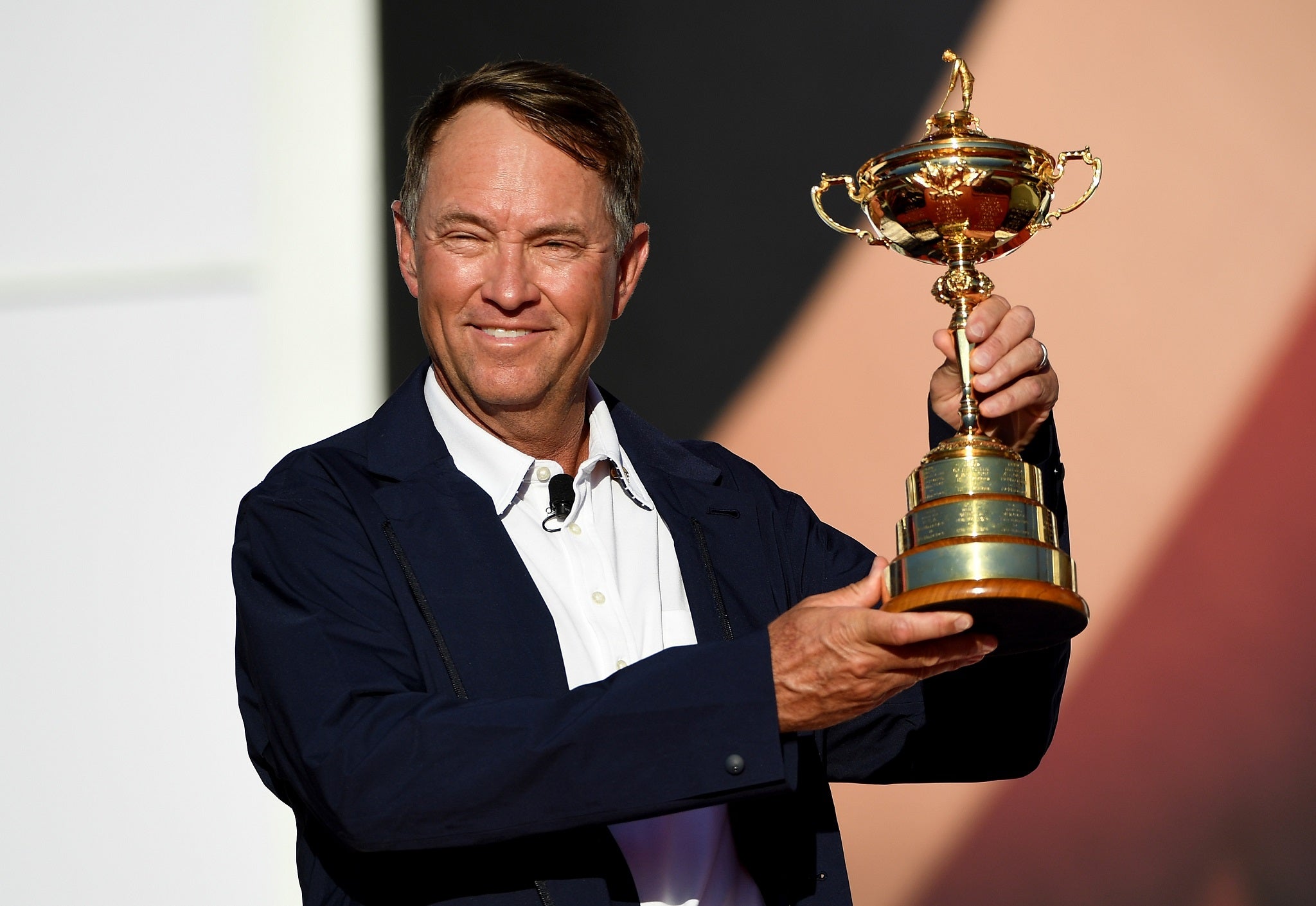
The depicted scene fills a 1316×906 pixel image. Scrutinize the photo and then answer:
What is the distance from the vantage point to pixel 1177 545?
301 centimetres

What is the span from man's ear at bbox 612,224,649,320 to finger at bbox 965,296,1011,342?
23.1 inches

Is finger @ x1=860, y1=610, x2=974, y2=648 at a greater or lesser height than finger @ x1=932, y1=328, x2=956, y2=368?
lesser

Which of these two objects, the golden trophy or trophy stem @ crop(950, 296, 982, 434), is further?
trophy stem @ crop(950, 296, 982, 434)

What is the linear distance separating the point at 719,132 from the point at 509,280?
1496 millimetres

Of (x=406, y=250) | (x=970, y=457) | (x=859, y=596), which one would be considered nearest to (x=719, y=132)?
(x=406, y=250)

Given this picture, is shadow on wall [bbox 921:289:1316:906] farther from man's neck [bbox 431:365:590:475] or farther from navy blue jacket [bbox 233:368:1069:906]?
man's neck [bbox 431:365:590:475]

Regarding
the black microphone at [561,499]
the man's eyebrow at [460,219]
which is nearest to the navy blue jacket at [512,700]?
the black microphone at [561,499]

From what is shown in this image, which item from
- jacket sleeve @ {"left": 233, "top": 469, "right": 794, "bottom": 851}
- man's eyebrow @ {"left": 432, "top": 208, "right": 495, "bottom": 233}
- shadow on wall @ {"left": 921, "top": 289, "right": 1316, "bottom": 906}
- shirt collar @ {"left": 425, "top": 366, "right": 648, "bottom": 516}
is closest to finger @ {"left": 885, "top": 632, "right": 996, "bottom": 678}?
jacket sleeve @ {"left": 233, "top": 469, "right": 794, "bottom": 851}

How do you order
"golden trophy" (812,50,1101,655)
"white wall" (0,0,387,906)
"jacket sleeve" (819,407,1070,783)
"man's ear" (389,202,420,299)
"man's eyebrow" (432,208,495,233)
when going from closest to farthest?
"golden trophy" (812,50,1101,655), "jacket sleeve" (819,407,1070,783), "man's eyebrow" (432,208,495,233), "man's ear" (389,202,420,299), "white wall" (0,0,387,906)

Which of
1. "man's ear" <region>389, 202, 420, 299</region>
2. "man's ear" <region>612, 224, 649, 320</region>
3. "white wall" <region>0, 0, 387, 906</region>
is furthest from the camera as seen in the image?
"white wall" <region>0, 0, 387, 906</region>

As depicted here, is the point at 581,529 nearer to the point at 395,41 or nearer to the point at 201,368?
the point at 201,368

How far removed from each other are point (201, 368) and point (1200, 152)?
2.04 metres

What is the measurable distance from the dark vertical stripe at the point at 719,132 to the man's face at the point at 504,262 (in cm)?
125

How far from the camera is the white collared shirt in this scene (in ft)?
5.82
